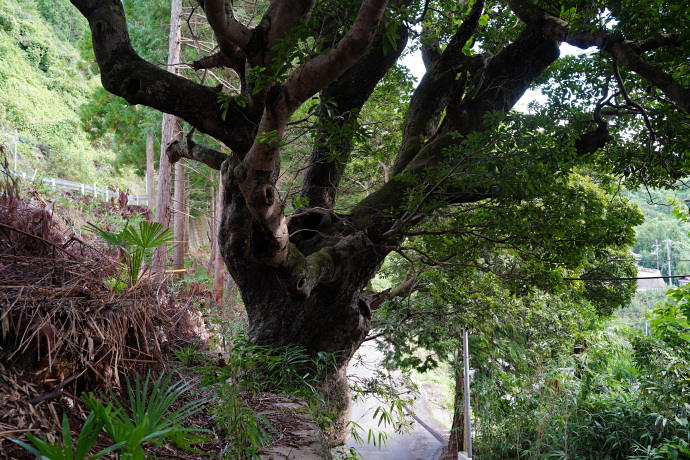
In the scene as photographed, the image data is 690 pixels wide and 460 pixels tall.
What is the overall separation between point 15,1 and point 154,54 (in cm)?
1948

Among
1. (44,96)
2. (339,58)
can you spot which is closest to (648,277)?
(339,58)

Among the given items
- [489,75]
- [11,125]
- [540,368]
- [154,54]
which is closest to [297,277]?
[489,75]

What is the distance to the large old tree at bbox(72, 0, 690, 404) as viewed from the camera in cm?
275

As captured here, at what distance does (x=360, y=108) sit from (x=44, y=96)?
2240cm

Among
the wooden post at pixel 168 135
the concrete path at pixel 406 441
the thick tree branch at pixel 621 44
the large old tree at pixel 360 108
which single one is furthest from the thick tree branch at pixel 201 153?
the concrete path at pixel 406 441

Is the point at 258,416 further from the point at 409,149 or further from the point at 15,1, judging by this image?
the point at 15,1

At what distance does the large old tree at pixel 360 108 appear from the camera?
2.75m

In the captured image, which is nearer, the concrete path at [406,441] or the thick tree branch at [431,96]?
the thick tree branch at [431,96]

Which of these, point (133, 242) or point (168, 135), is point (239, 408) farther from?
point (168, 135)

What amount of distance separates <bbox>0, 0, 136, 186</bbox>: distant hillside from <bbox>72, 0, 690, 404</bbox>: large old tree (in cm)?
1457

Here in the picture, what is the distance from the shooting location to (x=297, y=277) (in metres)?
3.88

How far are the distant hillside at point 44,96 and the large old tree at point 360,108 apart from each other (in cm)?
1457

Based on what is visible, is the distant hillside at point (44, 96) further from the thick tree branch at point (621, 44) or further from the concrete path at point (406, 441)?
the thick tree branch at point (621, 44)

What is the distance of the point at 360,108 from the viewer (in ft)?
15.1
